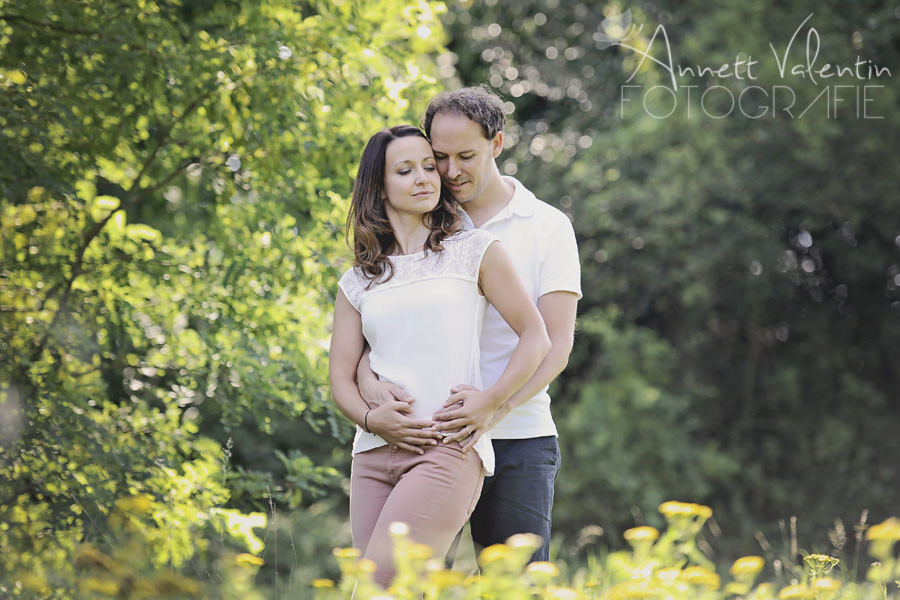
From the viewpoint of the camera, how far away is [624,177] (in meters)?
10.2

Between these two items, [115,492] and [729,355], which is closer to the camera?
[115,492]

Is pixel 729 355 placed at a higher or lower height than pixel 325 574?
higher

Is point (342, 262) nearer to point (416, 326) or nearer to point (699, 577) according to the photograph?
point (416, 326)

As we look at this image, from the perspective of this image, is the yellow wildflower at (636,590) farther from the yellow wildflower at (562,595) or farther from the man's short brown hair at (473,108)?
the man's short brown hair at (473,108)

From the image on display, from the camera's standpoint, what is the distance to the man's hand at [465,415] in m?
2.35

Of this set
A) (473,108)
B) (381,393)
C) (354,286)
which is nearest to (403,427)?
(381,393)

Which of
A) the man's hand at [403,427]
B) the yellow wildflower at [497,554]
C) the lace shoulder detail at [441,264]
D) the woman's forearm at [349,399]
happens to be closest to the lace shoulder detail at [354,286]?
the lace shoulder detail at [441,264]

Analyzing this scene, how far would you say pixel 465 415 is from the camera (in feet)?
7.72

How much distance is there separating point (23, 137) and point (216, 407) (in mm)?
1510

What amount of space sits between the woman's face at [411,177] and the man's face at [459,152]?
0.10 m

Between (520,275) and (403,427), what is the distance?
25.9 inches

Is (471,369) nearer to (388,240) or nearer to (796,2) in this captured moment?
(388,240)

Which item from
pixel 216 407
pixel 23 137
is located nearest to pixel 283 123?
pixel 23 137

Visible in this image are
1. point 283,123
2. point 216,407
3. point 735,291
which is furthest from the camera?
point 735,291
